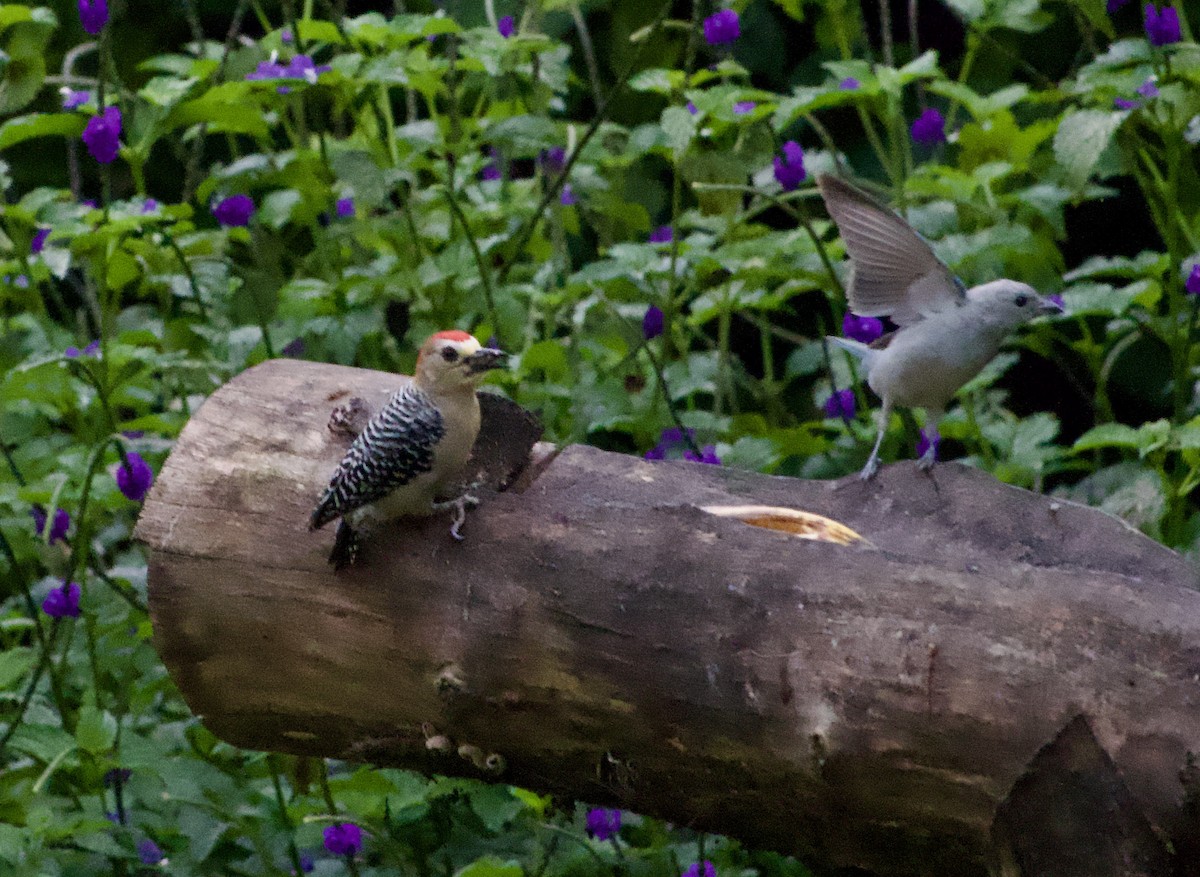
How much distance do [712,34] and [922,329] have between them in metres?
0.96

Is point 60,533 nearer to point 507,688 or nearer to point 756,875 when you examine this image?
point 507,688

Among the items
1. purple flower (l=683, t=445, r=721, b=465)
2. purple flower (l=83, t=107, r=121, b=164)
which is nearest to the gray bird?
purple flower (l=683, t=445, r=721, b=465)

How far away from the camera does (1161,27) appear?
2.42m

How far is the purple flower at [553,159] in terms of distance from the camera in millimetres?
3178

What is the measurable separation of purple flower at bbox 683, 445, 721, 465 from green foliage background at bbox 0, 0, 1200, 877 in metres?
0.05

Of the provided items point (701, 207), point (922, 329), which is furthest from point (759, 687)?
point (701, 207)

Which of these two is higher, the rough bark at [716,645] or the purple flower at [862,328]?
the rough bark at [716,645]

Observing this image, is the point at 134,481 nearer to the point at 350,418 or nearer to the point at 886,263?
the point at 350,418

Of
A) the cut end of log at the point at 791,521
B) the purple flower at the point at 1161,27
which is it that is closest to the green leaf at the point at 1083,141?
the purple flower at the point at 1161,27

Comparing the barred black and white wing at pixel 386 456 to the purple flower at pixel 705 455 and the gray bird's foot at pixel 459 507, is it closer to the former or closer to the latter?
the gray bird's foot at pixel 459 507

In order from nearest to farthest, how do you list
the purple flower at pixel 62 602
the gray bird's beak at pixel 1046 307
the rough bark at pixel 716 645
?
the rough bark at pixel 716 645 → the gray bird's beak at pixel 1046 307 → the purple flower at pixel 62 602

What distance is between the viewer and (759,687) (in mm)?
1580

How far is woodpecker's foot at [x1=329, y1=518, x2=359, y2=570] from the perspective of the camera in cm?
179

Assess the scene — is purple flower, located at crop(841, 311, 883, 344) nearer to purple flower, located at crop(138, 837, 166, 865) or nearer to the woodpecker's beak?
the woodpecker's beak
